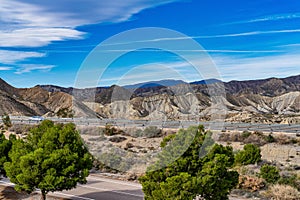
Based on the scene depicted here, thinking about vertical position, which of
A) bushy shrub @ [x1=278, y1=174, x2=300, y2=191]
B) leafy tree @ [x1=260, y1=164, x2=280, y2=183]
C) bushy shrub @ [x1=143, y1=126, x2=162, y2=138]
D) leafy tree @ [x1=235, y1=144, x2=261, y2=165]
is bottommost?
bushy shrub @ [x1=278, y1=174, x2=300, y2=191]

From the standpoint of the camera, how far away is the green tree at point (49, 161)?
655 inches

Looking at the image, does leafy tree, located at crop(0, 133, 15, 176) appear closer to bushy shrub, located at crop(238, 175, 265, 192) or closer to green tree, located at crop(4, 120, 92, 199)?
green tree, located at crop(4, 120, 92, 199)

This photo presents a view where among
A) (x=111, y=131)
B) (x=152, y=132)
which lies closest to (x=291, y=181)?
(x=152, y=132)

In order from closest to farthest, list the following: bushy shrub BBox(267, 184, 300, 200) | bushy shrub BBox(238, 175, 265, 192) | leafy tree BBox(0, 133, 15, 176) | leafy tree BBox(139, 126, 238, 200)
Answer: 1. leafy tree BBox(139, 126, 238, 200)
2. bushy shrub BBox(267, 184, 300, 200)
3. leafy tree BBox(0, 133, 15, 176)
4. bushy shrub BBox(238, 175, 265, 192)

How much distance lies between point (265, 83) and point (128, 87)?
165303 mm

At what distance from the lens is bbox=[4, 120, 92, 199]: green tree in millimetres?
16641

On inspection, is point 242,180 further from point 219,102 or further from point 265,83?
point 265,83

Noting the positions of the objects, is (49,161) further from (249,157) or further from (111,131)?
(111,131)

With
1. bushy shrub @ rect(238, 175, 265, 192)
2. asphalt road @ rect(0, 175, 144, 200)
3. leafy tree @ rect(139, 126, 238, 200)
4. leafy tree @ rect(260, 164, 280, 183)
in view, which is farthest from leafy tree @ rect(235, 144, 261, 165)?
leafy tree @ rect(139, 126, 238, 200)

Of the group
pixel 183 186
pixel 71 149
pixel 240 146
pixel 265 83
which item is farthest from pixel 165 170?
pixel 265 83

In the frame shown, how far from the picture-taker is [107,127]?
4925cm

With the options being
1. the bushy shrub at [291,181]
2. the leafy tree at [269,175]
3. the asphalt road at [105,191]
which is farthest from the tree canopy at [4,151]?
the bushy shrub at [291,181]

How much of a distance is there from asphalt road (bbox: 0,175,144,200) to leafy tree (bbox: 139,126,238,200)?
22.3 feet

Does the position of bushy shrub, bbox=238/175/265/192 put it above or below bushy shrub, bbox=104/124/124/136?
below
